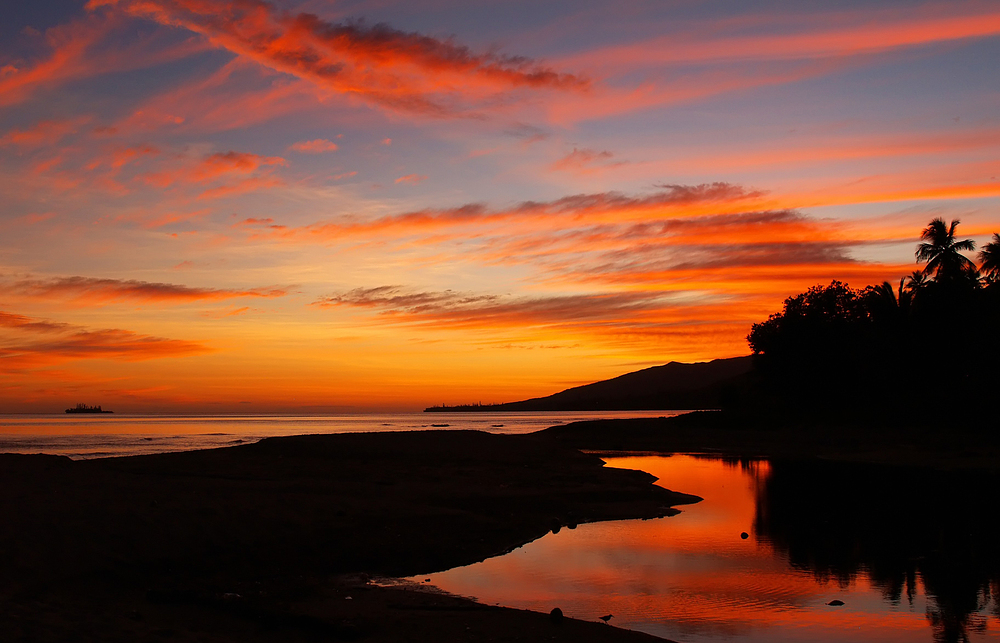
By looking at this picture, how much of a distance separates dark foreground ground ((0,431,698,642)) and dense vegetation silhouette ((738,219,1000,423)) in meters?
42.4

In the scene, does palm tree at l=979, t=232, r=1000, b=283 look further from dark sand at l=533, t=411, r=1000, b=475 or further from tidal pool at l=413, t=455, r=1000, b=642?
tidal pool at l=413, t=455, r=1000, b=642

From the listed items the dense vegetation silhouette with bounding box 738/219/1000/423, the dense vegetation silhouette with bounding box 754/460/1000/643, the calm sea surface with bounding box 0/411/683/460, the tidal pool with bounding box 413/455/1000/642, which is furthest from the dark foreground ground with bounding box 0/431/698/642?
the dense vegetation silhouette with bounding box 738/219/1000/423

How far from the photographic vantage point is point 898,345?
63469mm

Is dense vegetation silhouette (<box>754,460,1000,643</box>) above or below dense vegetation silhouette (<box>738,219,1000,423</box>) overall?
below

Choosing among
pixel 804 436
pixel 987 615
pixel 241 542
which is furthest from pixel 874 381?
pixel 241 542

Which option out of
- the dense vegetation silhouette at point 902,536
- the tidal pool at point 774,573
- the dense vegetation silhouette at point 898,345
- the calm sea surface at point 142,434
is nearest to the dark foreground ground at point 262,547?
the tidal pool at point 774,573

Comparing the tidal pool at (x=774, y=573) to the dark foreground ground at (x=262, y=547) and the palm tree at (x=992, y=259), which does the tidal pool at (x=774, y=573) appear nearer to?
the dark foreground ground at (x=262, y=547)

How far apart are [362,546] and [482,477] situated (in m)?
11.8

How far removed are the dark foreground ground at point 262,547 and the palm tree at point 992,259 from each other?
154 ft

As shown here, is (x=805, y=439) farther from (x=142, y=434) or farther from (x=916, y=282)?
(x=142, y=434)

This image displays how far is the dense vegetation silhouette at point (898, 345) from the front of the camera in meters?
55.6

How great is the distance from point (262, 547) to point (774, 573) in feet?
34.5

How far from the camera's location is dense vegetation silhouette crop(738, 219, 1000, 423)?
55.6 meters

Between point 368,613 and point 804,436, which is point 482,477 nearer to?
point 368,613
